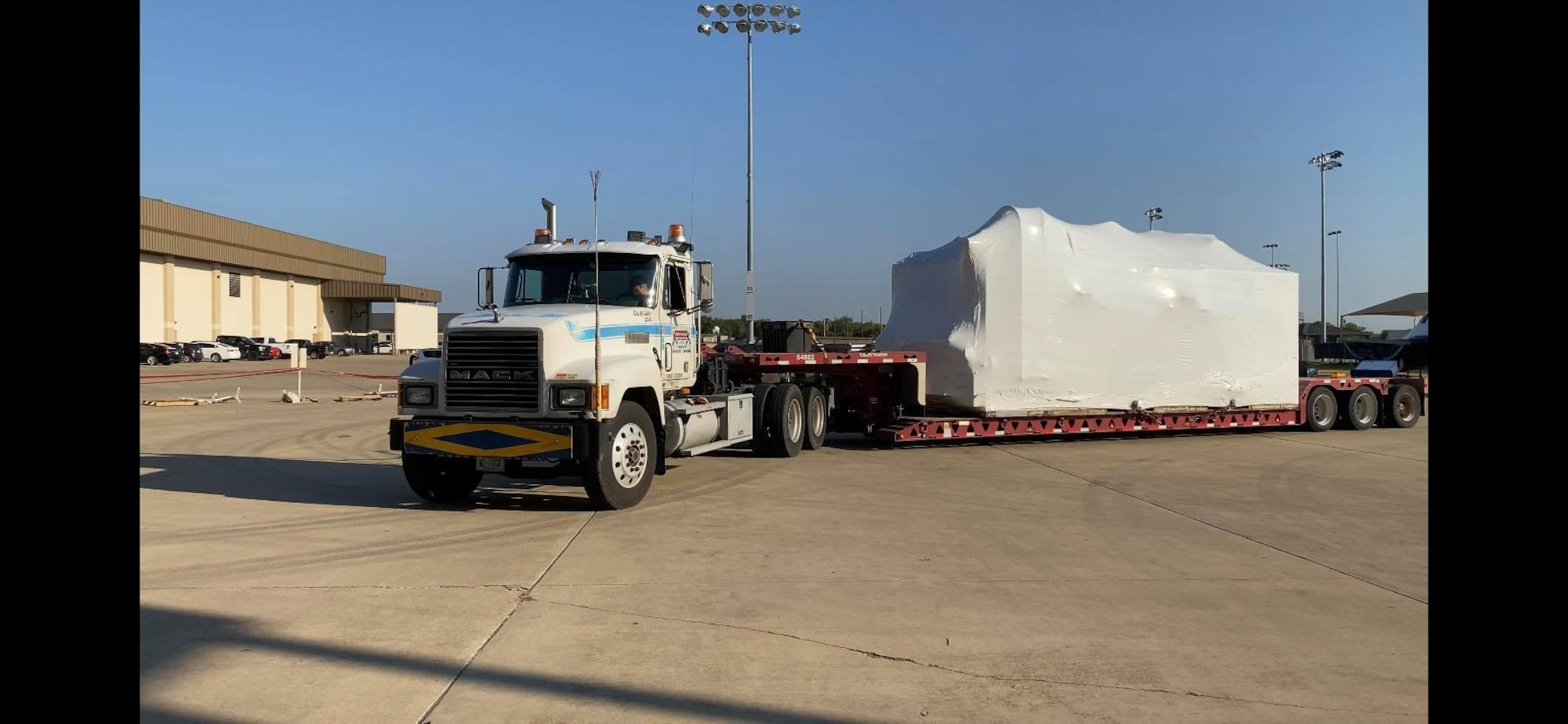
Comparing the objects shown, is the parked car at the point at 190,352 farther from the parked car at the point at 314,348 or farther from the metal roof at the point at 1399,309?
the metal roof at the point at 1399,309

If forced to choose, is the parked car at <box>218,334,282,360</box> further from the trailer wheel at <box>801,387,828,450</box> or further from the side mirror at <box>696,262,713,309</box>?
the side mirror at <box>696,262,713,309</box>

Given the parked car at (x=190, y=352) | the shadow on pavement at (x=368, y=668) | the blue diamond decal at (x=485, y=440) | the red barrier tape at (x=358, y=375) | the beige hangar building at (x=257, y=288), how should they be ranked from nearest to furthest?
the shadow on pavement at (x=368, y=668) < the blue diamond decal at (x=485, y=440) < the red barrier tape at (x=358, y=375) < the parked car at (x=190, y=352) < the beige hangar building at (x=257, y=288)

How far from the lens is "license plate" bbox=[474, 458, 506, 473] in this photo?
30.4ft

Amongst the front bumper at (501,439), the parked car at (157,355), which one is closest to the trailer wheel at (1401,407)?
the front bumper at (501,439)

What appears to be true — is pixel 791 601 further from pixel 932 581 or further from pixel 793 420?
pixel 793 420

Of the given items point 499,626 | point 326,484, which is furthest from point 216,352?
point 499,626

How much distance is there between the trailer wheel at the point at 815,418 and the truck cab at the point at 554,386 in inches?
170

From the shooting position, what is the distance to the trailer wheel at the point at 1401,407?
19.4 meters

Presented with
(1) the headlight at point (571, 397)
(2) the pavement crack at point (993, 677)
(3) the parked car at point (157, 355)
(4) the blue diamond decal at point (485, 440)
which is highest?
(3) the parked car at point (157, 355)

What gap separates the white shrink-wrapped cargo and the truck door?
506 cm

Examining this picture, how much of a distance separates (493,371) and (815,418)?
6.57m
